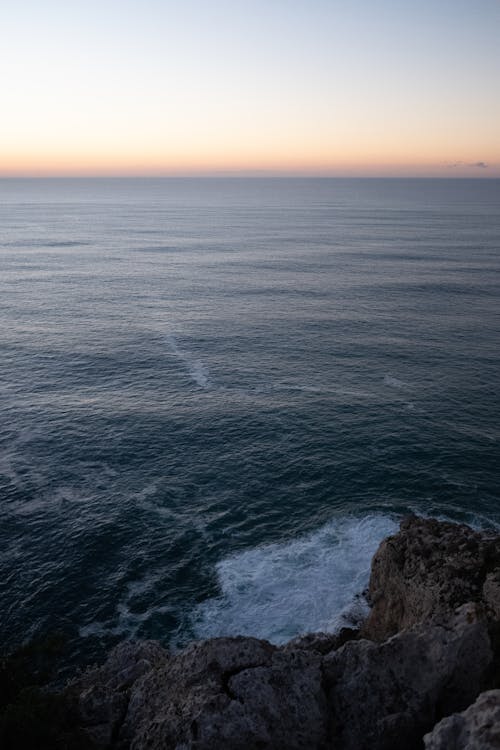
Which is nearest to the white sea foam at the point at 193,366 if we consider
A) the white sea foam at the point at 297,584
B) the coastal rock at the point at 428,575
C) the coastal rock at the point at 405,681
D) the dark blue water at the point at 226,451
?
the dark blue water at the point at 226,451

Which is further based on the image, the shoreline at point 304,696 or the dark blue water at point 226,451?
the dark blue water at point 226,451

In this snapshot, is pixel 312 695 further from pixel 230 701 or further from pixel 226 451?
pixel 226 451

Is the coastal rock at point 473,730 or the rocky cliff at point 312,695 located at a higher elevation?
the coastal rock at point 473,730

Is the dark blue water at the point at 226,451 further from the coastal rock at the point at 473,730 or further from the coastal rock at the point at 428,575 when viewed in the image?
the coastal rock at the point at 473,730

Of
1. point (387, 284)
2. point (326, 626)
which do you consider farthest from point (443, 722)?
point (387, 284)

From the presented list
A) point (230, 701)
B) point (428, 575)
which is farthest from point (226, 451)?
point (230, 701)

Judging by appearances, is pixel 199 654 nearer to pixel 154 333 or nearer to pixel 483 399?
pixel 483 399

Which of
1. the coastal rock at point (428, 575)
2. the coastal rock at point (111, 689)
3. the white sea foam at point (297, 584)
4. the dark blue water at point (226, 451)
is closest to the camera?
the coastal rock at point (111, 689)
